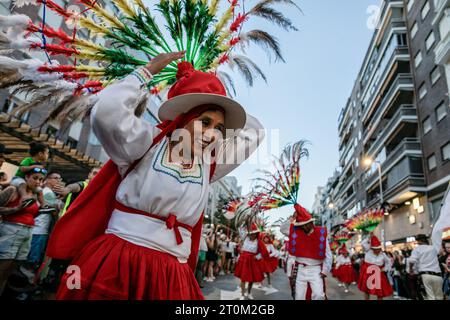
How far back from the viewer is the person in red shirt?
390 cm

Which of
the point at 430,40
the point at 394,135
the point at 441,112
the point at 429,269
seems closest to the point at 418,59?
the point at 430,40

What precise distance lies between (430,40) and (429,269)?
63.7 ft

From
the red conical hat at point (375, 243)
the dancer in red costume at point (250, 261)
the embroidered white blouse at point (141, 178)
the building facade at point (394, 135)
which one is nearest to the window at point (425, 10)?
the building facade at point (394, 135)

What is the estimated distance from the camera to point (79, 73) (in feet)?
7.08

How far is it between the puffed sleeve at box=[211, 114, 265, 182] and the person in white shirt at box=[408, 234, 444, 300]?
27.0 feet

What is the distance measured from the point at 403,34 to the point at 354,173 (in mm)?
22760

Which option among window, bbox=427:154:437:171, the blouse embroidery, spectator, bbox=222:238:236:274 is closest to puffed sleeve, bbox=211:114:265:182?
the blouse embroidery

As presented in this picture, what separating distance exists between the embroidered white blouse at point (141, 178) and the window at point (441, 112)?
2250cm

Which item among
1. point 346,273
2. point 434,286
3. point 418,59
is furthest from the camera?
point 418,59

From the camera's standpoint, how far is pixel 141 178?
1.62 m

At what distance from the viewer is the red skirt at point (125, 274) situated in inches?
54.2

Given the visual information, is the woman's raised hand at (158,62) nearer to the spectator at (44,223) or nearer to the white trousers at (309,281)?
the spectator at (44,223)

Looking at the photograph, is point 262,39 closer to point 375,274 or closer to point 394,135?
point 375,274

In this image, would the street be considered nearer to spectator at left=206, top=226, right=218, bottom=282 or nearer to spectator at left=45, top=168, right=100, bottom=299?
spectator at left=206, top=226, right=218, bottom=282
